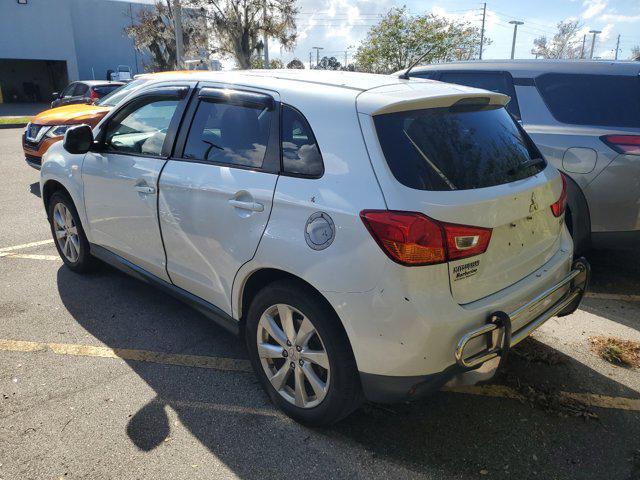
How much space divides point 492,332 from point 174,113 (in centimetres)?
231

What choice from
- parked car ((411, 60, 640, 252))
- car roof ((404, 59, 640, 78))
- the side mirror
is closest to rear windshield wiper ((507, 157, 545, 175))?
parked car ((411, 60, 640, 252))

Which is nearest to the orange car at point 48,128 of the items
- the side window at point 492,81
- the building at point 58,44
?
the side window at point 492,81

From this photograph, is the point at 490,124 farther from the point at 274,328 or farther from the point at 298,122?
the point at 274,328

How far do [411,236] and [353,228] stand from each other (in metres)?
0.25

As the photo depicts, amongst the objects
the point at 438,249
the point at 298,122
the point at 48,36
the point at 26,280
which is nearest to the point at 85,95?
the point at 26,280

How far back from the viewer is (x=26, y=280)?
457 cm

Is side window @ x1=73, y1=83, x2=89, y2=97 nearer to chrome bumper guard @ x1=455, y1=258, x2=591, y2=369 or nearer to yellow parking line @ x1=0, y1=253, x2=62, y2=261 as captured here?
yellow parking line @ x1=0, y1=253, x2=62, y2=261

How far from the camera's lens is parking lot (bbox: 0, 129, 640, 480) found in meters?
2.42

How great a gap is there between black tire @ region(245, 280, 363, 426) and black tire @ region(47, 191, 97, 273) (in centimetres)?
242

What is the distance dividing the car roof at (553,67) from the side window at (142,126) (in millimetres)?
3066

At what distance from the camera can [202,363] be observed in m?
3.30

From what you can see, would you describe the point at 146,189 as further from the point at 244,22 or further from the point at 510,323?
the point at 244,22

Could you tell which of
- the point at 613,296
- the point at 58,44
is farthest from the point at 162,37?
the point at 613,296

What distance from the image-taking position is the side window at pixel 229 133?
2.73 m
